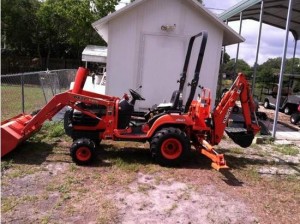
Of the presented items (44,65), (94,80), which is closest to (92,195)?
(94,80)

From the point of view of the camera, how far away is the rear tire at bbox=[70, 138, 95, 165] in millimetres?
6797

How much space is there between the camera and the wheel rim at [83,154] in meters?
6.81

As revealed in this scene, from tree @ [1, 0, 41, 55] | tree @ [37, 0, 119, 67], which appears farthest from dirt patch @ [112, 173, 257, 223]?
tree @ [1, 0, 41, 55]

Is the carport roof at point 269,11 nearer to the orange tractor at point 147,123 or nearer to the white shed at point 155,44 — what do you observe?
the white shed at point 155,44

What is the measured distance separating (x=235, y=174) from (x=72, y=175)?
2.91 m

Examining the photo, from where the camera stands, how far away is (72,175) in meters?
6.24

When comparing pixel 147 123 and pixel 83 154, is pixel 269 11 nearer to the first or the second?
pixel 147 123

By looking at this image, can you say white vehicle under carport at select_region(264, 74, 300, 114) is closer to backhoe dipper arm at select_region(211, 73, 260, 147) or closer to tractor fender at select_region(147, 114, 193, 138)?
backhoe dipper arm at select_region(211, 73, 260, 147)

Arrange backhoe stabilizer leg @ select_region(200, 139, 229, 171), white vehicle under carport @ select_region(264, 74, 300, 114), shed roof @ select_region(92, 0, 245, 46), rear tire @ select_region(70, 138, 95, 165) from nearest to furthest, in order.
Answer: backhoe stabilizer leg @ select_region(200, 139, 229, 171), rear tire @ select_region(70, 138, 95, 165), shed roof @ select_region(92, 0, 245, 46), white vehicle under carport @ select_region(264, 74, 300, 114)

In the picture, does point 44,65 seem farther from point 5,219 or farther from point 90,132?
point 5,219

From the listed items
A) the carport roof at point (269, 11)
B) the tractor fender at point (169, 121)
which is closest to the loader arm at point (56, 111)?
the tractor fender at point (169, 121)

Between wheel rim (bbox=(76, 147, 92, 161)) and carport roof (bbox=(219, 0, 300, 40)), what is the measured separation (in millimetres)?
9055

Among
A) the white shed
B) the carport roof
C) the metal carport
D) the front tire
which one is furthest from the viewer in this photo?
the carport roof

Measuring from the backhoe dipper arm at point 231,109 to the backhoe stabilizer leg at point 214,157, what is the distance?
0.37 m
